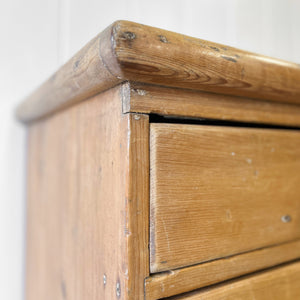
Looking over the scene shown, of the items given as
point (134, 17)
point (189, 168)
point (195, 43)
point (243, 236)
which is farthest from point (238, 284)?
point (134, 17)

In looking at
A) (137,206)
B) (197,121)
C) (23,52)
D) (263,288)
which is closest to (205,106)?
(197,121)

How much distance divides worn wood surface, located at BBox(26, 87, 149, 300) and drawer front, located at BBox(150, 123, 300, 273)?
0.02 meters

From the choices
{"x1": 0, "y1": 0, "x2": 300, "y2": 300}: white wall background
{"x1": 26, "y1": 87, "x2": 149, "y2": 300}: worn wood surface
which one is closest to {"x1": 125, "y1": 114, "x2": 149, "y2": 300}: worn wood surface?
{"x1": 26, "y1": 87, "x2": 149, "y2": 300}: worn wood surface

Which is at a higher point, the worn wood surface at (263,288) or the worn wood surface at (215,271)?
the worn wood surface at (215,271)

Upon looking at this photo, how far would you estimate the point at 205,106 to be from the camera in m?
0.35

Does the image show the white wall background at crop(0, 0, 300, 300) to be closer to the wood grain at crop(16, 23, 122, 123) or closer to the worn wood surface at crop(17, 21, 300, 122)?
the wood grain at crop(16, 23, 122, 123)

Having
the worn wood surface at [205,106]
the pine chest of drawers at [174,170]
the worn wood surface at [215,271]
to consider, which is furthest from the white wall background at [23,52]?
the worn wood surface at [215,271]

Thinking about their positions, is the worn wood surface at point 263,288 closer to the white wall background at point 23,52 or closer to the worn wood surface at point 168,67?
the worn wood surface at point 168,67

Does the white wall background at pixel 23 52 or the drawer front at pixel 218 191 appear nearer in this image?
the drawer front at pixel 218 191

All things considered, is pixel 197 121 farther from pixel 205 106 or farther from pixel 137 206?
pixel 137 206

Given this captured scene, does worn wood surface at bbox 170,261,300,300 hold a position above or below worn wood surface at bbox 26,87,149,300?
below

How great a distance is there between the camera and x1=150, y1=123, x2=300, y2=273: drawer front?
314 millimetres

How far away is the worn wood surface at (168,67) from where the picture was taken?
0.27m

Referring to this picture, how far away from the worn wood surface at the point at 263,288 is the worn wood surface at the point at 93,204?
81mm
